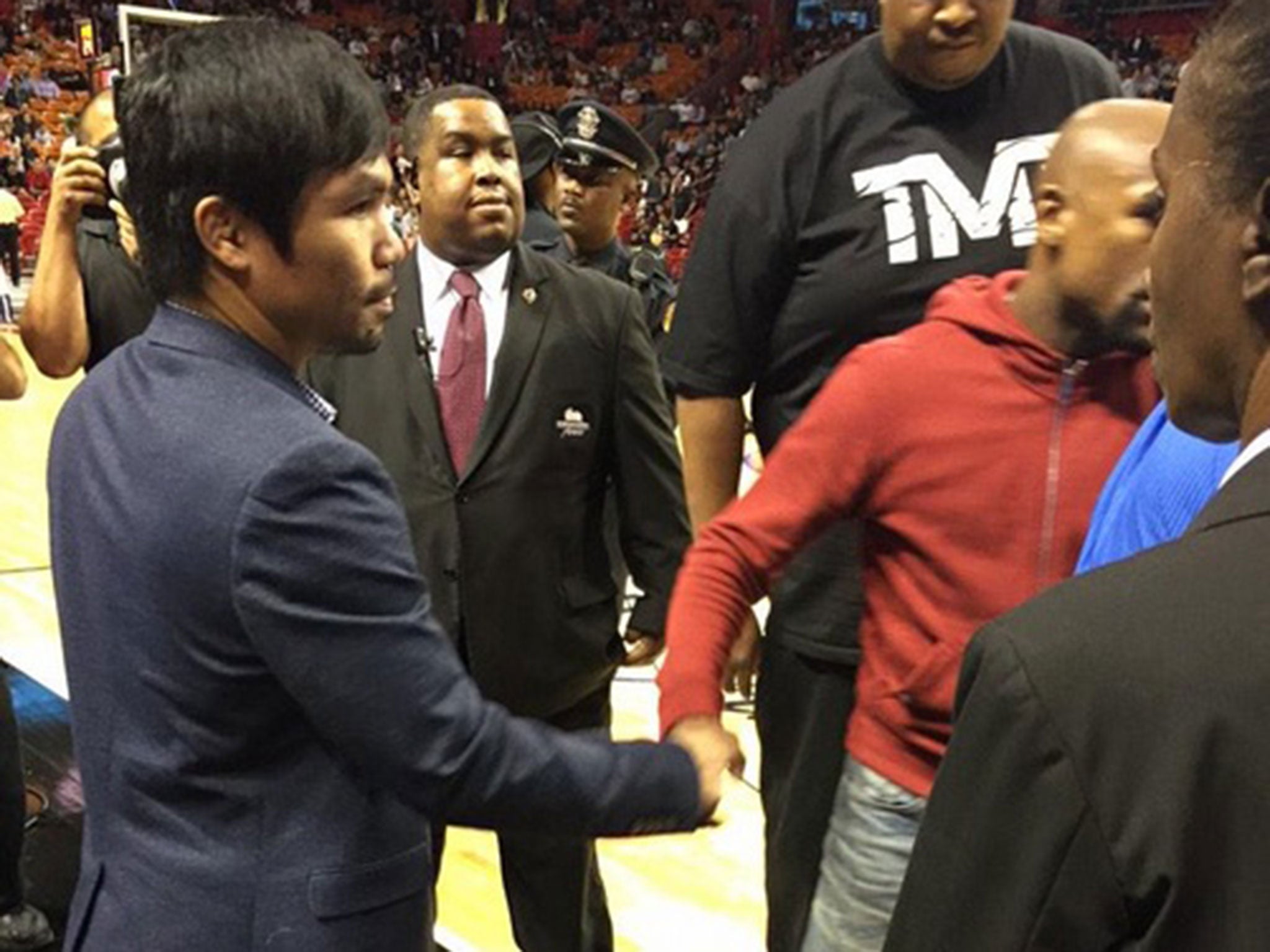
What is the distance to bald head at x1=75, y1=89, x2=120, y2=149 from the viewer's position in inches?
128

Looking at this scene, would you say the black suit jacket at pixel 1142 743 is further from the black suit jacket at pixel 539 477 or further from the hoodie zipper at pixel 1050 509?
the black suit jacket at pixel 539 477

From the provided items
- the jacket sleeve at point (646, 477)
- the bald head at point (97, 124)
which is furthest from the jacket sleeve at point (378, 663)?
the bald head at point (97, 124)

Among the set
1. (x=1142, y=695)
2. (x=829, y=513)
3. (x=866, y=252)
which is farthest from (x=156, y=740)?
(x=866, y=252)

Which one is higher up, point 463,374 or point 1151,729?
point 1151,729

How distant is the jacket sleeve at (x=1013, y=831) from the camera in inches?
23.8

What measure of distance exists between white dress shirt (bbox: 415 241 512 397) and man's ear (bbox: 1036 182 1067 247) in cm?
112

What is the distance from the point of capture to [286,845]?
126 cm

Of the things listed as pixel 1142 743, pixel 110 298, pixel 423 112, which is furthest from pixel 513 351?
pixel 1142 743

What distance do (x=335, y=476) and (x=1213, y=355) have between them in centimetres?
72

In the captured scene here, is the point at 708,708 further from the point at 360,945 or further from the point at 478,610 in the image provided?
the point at 478,610

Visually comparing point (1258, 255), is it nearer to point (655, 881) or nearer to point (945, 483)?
point (945, 483)

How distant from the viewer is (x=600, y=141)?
14.3ft

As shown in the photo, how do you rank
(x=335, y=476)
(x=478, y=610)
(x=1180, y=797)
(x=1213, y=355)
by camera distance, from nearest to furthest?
1. (x=1180, y=797)
2. (x=1213, y=355)
3. (x=335, y=476)
4. (x=478, y=610)

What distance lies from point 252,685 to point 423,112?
5.50 feet
